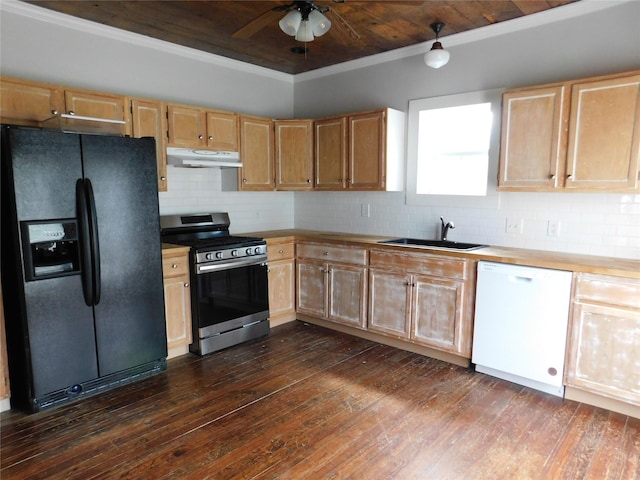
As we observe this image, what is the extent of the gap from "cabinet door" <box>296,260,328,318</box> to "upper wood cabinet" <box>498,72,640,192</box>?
6.27 ft

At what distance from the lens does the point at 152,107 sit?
3539 mm

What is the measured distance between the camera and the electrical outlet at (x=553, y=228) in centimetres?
330

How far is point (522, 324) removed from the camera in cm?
299

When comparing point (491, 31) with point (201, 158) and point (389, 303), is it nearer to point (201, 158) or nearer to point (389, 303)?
point (389, 303)

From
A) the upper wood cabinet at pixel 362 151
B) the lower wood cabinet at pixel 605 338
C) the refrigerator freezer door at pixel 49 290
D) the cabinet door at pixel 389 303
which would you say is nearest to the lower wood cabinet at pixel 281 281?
the upper wood cabinet at pixel 362 151

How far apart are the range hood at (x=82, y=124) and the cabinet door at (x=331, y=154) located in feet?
6.34

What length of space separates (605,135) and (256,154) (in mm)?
3040

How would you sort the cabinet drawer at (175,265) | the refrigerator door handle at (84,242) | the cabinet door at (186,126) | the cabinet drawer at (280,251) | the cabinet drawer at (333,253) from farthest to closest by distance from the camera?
1. the cabinet drawer at (280,251)
2. the cabinet drawer at (333,253)
3. the cabinet door at (186,126)
4. the cabinet drawer at (175,265)
5. the refrigerator door handle at (84,242)

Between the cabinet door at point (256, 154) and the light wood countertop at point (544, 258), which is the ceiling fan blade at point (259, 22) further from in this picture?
the light wood countertop at point (544, 258)

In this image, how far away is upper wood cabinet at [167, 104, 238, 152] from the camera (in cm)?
370

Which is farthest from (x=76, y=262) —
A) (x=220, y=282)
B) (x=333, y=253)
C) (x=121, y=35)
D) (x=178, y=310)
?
(x=333, y=253)

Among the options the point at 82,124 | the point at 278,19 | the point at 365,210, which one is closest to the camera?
the point at 82,124

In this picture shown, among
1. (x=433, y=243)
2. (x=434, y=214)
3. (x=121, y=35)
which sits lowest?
(x=433, y=243)

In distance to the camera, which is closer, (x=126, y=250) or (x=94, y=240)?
(x=94, y=240)
